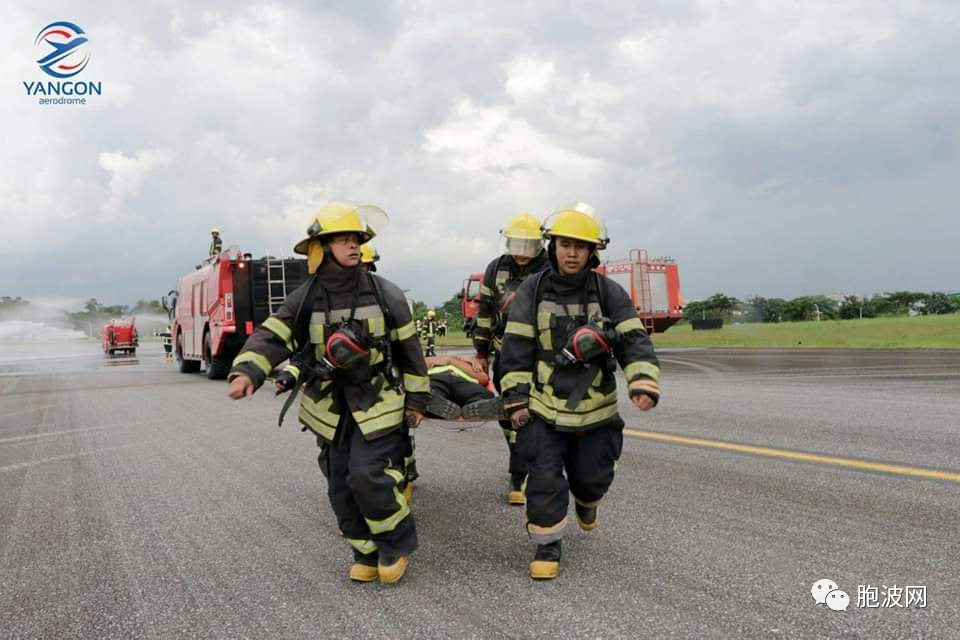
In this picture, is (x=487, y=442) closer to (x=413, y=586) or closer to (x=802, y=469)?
(x=802, y=469)

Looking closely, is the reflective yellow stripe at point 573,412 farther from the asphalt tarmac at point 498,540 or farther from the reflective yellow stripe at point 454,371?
the reflective yellow stripe at point 454,371

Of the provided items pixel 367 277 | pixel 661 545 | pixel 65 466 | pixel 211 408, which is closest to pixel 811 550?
pixel 661 545

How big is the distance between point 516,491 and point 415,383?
53.5 inches

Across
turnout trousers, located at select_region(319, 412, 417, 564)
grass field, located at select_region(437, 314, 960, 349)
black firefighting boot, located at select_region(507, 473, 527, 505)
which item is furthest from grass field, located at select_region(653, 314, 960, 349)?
turnout trousers, located at select_region(319, 412, 417, 564)

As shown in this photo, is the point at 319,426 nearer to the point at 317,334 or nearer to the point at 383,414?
the point at 383,414

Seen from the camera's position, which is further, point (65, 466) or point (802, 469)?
point (65, 466)

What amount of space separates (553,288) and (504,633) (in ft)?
5.41

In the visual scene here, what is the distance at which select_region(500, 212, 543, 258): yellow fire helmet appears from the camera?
4742 millimetres

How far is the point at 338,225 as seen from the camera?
3.37 meters

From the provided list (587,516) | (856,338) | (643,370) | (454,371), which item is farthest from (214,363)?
(856,338)

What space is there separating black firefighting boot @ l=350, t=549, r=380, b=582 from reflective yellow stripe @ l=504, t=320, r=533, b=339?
4.14 ft

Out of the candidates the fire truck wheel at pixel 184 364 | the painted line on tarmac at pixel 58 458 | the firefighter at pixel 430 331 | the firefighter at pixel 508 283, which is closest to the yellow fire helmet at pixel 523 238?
the firefighter at pixel 508 283

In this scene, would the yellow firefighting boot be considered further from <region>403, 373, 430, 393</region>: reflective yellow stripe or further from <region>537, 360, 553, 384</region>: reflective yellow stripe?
<region>537, 360, 553, 384</region>: reflective yellow stripe

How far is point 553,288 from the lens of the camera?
11.6ft
